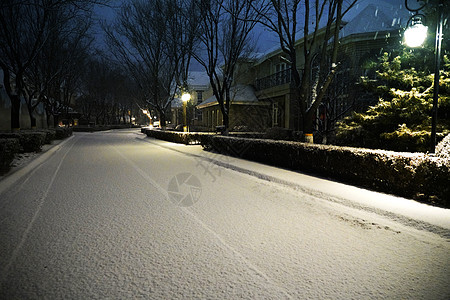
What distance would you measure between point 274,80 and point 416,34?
20851 millimetres

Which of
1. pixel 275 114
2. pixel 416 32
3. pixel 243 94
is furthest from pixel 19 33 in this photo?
pixel 416 32

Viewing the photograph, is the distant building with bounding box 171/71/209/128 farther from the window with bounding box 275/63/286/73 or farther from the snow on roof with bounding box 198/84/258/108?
the window with bounding box 275/63/286/73

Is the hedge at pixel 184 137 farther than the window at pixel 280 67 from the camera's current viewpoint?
No

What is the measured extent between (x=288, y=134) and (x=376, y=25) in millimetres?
8889

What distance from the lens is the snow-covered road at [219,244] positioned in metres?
2.94

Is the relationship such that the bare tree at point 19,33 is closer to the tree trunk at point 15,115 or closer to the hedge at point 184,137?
the tree trunk at point 15,115

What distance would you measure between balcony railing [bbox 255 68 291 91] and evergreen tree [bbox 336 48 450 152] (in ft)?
43.3

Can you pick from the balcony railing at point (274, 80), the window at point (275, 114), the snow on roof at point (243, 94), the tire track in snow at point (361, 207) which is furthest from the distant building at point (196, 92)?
the tire track in snow at point (361, 207)

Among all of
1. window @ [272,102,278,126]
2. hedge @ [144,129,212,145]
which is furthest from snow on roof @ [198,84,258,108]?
hedge @ [144,129,212,145]

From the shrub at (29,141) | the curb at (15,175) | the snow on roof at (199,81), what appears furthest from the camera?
the snow on roof at (199,81)

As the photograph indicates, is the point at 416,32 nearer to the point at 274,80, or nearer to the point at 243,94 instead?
the point at 274,80

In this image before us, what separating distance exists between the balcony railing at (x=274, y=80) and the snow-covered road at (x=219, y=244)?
63.5ft

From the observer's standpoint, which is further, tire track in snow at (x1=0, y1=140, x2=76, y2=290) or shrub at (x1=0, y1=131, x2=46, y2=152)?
shrub at (x1=0, y1=131, x2=46, y2=152)

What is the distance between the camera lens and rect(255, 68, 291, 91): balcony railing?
2529 centimetres
